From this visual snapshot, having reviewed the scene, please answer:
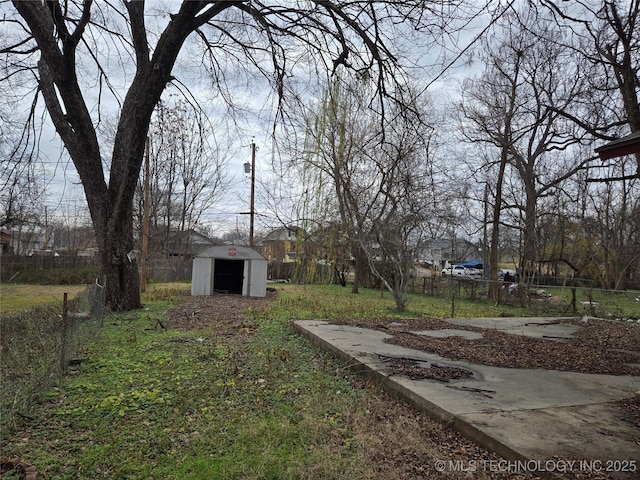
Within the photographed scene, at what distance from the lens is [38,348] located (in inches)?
235

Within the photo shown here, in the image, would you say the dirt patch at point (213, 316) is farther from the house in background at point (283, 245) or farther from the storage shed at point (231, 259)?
the house in background at point (283, 245)

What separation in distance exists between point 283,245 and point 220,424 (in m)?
36.5

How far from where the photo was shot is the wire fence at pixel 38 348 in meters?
4.05

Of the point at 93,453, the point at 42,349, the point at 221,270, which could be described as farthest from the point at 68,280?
the point at 93,453

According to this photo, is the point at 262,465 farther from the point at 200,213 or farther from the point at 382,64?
the point at 200,213

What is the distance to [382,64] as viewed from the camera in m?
6.02

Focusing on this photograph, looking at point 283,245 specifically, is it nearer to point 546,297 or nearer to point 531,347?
point 546,297

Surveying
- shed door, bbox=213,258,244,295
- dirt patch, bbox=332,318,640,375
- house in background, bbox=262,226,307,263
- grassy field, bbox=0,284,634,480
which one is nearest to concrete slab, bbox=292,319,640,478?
grassy field, bbox=0,284,634,480

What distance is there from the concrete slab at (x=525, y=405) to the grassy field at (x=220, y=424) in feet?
0.67

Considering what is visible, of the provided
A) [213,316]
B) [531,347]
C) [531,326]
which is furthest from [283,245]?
[531,347]

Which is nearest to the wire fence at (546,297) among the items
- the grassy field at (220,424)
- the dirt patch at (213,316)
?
the dirt patch at (213,316)

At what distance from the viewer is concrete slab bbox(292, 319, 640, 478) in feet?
9.80

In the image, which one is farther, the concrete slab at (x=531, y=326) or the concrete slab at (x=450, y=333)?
the concrete slab at (x=531, y=326)

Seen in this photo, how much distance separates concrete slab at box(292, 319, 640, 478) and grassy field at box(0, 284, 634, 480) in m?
0.21
